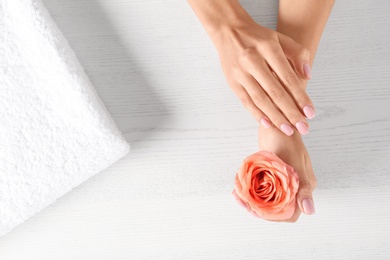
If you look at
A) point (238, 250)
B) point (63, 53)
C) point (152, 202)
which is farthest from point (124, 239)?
point (63, 53)

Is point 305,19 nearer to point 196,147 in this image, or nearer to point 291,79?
point 291,79

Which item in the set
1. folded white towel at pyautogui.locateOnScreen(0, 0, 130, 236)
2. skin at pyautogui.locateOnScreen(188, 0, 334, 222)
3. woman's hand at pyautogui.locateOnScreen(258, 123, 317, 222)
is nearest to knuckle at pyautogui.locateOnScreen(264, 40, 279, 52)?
skin at pyautogui.locateOnScreen(188, 0, 334, 222)

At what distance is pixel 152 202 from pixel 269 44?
11.2 inches

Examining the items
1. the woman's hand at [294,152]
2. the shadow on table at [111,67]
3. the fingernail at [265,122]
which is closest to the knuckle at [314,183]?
the woman's hand at [294,152]

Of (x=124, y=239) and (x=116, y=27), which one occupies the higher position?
(x=116, y=27)

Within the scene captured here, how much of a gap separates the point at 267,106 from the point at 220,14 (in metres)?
0.15

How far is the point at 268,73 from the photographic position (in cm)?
61

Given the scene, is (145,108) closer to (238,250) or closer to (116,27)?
(116,27)

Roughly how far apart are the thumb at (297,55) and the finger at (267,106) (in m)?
0.05

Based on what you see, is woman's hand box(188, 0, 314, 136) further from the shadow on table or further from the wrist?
the shadow on table

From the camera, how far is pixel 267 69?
24.2 inches

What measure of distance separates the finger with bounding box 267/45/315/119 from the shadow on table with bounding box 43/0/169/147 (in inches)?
7.2

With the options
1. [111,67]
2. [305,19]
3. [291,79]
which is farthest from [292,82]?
[111,67]

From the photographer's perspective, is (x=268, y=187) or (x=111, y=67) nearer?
(x=268, y=187)
